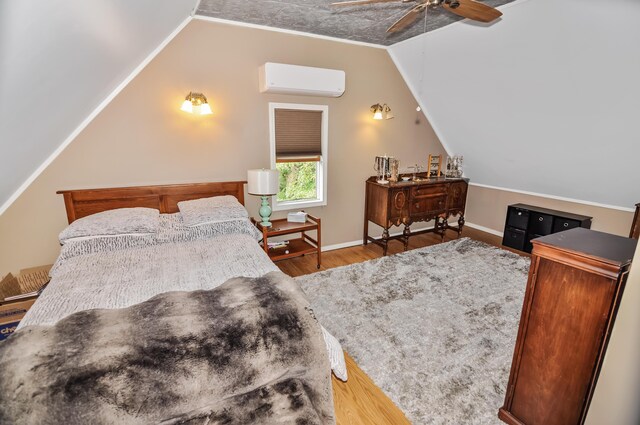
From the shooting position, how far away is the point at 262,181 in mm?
3270

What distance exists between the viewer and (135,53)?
8.41 feet

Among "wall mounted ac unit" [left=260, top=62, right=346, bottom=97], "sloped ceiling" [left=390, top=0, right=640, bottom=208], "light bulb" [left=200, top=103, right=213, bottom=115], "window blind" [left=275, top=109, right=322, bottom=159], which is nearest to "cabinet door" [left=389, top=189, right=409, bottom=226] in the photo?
"window blind" [left=275, top=109, right=322, bottom=159]

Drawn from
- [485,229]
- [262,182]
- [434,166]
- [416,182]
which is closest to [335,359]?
[262,182]

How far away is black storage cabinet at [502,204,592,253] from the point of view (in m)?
3.83

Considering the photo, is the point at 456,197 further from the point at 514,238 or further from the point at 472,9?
the point at 472,9

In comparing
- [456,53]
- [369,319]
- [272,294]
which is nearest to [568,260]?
[272,294]

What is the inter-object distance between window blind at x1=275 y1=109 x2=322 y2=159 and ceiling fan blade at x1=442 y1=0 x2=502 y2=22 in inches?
84.4

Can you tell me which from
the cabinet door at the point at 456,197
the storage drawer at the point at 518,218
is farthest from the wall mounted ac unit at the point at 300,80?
the storage drawer at the point at 518,218

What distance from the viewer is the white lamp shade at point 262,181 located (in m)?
3.26

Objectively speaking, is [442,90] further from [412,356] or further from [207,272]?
[207,272]

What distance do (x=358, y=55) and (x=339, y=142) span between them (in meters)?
1.14

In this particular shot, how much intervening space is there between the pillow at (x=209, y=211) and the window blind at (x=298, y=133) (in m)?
0.96

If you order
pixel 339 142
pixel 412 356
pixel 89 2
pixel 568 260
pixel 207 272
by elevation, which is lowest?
pixel 412 356

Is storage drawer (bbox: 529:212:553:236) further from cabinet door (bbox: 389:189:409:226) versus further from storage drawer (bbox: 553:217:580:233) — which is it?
cabinet door (bbox: 389:189:409:226)
